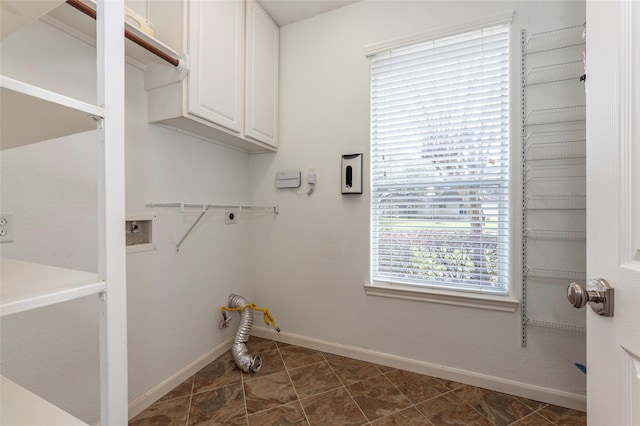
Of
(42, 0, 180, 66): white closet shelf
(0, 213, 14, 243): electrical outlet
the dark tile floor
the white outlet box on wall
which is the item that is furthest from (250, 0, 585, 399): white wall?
(0, 213, 14, 243): electrical outlet

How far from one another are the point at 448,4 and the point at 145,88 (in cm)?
197

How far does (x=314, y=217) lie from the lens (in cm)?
215

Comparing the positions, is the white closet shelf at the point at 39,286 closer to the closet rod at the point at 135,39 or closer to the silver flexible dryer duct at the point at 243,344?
the closet rod at the point at 135,39

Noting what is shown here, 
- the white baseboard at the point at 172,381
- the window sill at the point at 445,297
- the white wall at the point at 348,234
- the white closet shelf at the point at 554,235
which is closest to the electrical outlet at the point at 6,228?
the white baseboard at the point at 172,381

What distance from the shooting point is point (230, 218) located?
2.18m

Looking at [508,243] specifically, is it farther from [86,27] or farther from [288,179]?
[86,27]

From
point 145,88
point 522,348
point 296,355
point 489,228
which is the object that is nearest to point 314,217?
point 296,355

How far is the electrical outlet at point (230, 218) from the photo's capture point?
2139mm

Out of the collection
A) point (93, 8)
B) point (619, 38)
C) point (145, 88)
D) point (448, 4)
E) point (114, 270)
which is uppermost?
point (448, 4)

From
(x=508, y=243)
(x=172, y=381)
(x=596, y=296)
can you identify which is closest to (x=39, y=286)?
(x=596, y=296)

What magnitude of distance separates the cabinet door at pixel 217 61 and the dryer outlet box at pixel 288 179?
0.51 meters

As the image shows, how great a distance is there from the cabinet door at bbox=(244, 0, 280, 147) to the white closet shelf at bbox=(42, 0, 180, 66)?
0.60 meters

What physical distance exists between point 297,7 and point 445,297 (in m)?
2.39

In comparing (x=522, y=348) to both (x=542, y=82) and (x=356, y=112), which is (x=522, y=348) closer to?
(x=542, y=82)
